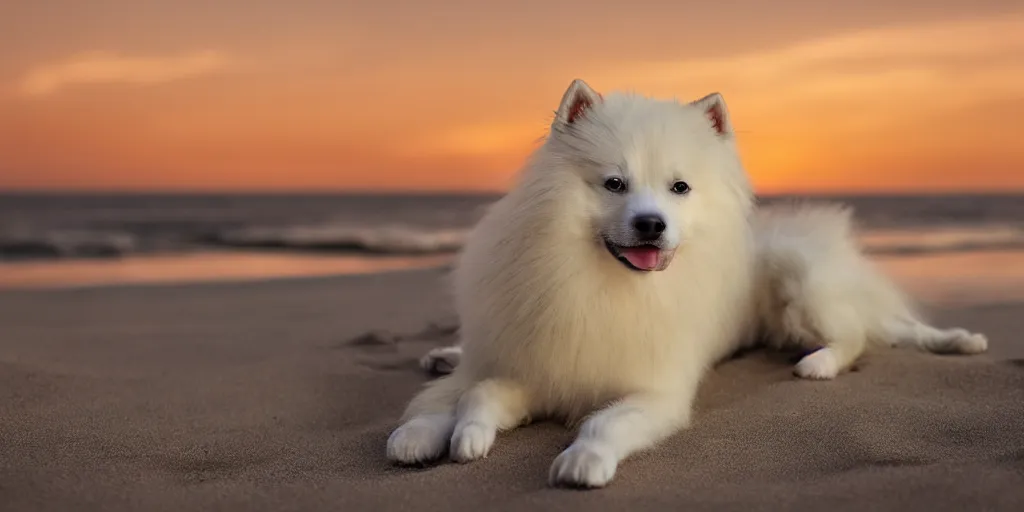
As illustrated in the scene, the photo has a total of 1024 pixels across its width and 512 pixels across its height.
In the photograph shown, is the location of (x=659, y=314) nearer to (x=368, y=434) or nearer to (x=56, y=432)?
(x=368, y=434)

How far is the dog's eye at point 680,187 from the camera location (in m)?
2.58

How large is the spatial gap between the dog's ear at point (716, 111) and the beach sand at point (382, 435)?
39.6 inches

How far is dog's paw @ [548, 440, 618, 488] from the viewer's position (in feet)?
7.09

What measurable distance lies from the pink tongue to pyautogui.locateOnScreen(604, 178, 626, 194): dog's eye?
19 centimetres

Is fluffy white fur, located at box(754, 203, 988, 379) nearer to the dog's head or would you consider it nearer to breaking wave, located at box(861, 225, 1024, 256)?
the dog's head

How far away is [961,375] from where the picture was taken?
345 centimetres

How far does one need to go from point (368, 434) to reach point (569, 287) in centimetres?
87

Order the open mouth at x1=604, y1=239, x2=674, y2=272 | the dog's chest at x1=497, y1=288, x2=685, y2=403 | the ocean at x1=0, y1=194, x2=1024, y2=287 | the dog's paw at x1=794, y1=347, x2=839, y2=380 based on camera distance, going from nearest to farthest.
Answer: the open mouth at x1=604, y1=239, x2=674, y2=272
the dog's chest at x1=497, y1=288, x2=685, y2=403
the dog's paw at x1=794, y1=347, x2=839, y2=380
the ocean at x1=0, y1=194, x2=1024, y2=287

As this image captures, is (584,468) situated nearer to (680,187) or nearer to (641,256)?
(641,256)

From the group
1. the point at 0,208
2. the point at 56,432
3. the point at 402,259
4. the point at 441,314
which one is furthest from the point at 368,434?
the point at 0,208

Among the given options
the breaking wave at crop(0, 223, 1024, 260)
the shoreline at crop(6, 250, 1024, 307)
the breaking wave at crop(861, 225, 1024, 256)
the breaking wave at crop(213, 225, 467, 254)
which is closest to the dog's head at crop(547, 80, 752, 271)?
the shoreline at crop(6, 250, 1024, 307)

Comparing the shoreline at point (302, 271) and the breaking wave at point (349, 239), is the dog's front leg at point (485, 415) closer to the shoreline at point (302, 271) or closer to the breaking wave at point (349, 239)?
the shoreline at point (302, 271)

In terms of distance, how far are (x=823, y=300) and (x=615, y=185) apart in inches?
63.8

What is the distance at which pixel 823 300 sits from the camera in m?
3.68
